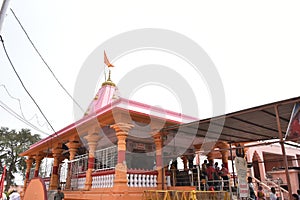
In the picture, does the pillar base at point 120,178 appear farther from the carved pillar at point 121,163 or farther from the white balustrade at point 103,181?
the white balustrade at point 103,181

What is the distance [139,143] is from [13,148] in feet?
80.6

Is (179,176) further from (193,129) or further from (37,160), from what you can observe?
(37,160)

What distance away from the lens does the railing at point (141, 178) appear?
7.13 metres

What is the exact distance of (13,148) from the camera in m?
29.2

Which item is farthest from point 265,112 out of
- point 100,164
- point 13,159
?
point 13,159

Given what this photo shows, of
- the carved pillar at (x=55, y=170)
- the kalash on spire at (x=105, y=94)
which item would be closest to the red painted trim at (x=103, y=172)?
the carved pillar at (x=55, y=170)

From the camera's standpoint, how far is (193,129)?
7484 millimetres

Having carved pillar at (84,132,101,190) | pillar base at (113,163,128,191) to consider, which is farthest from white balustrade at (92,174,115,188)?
pillar base at (113,163,128,191)

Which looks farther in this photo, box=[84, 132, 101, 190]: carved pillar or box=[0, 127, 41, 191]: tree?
box=[0, 127, 41, 191]: tree

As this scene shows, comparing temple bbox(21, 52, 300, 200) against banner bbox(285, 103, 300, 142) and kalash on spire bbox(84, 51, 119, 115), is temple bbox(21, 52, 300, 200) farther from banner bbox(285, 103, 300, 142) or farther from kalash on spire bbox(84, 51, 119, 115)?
kalash on spire bbox(84, 51, 119, 115)

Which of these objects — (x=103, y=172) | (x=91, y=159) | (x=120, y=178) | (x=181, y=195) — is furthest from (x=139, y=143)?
(x=181, y=195)

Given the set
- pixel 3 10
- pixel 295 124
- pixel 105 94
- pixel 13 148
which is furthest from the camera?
pixel 13 148

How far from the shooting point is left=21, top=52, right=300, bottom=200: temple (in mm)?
6664

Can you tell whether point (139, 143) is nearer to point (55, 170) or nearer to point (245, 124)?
point (55, 170)
